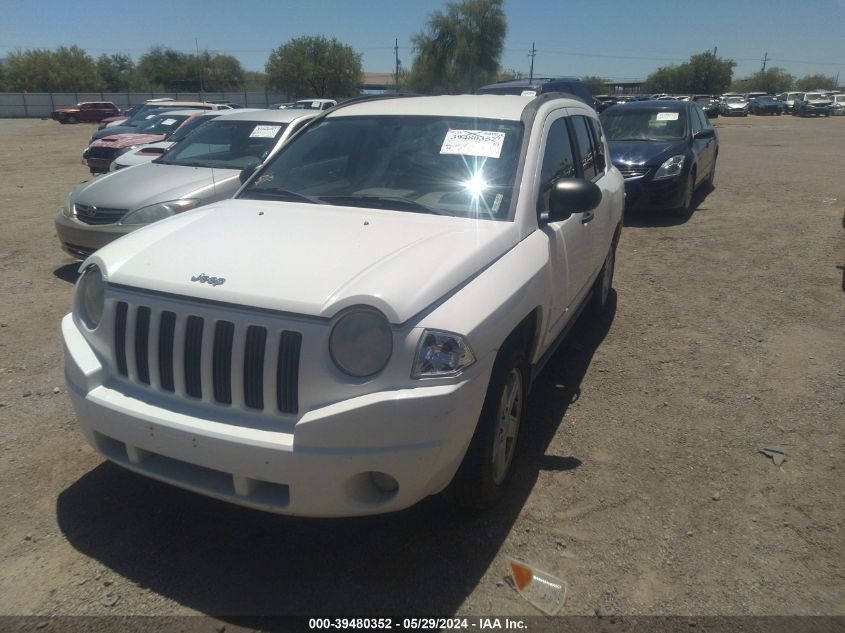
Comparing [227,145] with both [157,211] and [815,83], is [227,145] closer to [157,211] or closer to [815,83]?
[157,211]

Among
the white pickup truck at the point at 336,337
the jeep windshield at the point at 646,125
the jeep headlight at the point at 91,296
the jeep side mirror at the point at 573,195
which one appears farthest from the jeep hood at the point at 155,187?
the jeep windshield at the point at 646,125

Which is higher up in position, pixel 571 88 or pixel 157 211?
pixel 571 88

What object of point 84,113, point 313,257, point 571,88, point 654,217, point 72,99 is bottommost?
point 654,217

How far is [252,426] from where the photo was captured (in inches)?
94.0

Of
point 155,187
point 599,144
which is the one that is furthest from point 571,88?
point 155,187

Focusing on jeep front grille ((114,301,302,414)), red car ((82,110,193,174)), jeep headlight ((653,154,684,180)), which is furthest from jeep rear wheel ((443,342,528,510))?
red car ((82,110,193,174))

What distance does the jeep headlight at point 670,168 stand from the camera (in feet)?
31.0

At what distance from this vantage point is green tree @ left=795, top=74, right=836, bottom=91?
103 meters

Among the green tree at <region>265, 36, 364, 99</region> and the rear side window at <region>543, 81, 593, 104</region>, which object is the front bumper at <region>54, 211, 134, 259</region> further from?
the green tree at <region>265, 36, 364, 99</region>

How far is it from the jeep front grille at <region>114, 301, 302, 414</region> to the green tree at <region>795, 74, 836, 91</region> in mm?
120634

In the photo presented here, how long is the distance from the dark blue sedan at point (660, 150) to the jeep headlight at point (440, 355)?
26.0 feet

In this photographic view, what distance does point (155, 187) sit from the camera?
6527 millimetres

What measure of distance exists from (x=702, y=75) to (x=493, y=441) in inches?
3273

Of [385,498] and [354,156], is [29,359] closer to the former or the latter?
[354,156]
